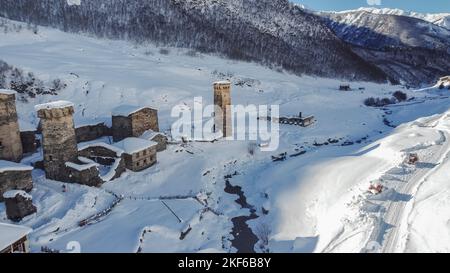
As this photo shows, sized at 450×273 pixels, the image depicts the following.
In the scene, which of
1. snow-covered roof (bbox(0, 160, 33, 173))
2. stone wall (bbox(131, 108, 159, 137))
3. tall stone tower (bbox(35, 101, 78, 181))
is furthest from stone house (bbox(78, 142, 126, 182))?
snow-covered roof (bbox(0, 160, 33, 173))

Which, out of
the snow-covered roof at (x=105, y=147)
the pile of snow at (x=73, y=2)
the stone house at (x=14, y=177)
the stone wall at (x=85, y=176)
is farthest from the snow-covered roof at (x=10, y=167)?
Result: the pile of snow at (x=73, y=2)

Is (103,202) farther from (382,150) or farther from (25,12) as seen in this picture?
(25,12)

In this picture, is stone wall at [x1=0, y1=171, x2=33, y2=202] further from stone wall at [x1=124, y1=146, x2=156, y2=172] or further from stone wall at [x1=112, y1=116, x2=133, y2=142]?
stone wall at [x1=112, y1=116, x2=133, y2=142]

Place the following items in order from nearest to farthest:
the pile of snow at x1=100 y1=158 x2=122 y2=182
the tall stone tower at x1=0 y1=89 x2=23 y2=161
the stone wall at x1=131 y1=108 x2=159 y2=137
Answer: the tall stone tower at x1=0 y1=89 x2=23 y2=161 < the pile of snow at x1=100 y1=158 x2=122 y2=182 < the stone wall at x1=131 y1=108 x2=159 y2=137

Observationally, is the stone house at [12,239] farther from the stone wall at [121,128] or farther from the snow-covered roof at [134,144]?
the stone wall at [121,128]

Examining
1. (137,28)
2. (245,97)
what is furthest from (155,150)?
(137,28)

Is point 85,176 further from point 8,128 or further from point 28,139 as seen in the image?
point 28,139
